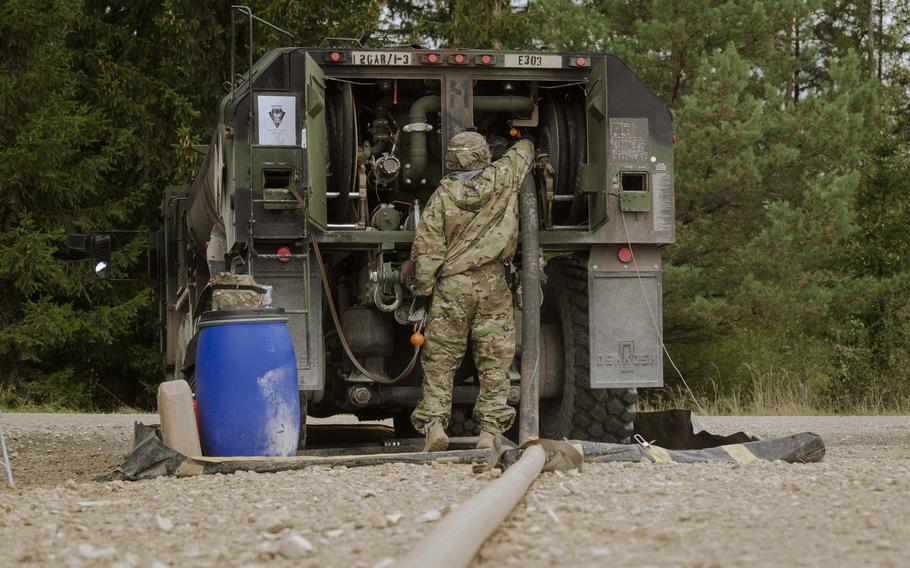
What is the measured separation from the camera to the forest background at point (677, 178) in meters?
21.0

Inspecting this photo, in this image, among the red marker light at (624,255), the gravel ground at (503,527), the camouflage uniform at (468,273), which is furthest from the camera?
the red marker light at (624,255)

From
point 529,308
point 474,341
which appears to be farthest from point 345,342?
point 529,308

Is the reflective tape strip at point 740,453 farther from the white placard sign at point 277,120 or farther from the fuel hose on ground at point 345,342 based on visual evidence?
the white placard sign at point 277,120

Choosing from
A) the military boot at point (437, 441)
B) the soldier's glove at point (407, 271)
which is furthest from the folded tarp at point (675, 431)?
the soldier's glove at point (407, 271)

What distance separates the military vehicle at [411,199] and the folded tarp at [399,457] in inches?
43.6

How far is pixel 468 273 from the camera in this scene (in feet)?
26.6

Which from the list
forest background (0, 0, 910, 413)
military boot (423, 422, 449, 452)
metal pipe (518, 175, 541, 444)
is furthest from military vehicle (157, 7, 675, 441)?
forest background (0, 0, 910, 413)

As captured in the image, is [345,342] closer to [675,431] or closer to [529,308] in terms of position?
[529,308]

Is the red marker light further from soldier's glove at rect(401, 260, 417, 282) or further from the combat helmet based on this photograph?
soldier's glove at rect(401, 260, 417, 282)

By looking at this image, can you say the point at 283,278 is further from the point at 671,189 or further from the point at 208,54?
the point at 208,54

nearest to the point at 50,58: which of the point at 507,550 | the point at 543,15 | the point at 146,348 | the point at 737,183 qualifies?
the point at 146,348

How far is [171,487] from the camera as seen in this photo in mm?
6262

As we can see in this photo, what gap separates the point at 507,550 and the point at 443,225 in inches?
165

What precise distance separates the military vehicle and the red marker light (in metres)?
0.01
